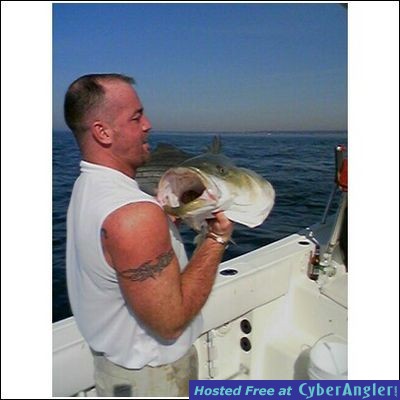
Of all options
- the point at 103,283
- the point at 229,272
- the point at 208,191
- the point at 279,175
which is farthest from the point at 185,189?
the point at 279,175

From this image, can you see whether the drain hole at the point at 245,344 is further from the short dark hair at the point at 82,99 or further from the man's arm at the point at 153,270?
the short dark hair at the point at 82,99

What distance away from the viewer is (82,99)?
0.91m

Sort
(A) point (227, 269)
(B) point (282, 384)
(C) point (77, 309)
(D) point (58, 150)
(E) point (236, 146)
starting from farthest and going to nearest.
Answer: (E) point (236, 146), (A) point (227, 269), (B) point (282, 384), (D) point (58, 150), (C) point (77, 309)

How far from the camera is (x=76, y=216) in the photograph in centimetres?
91

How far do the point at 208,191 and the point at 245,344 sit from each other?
2.75 ft

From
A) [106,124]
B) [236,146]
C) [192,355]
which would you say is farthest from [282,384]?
[236,146]

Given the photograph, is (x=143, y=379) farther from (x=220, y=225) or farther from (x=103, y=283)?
(x=220, y=225)

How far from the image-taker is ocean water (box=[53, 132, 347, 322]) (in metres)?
1.24

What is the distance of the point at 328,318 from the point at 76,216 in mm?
1083

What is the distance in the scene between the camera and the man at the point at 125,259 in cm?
84

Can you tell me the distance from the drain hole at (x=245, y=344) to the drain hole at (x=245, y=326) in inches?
1.1

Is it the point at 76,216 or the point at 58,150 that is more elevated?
the point at 58,150

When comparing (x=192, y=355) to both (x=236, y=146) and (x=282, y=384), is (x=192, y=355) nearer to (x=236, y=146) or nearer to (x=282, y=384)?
(x=282, y=384)

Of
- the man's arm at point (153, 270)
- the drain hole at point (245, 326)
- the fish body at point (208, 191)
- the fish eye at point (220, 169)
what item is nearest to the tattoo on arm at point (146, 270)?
the man's arm at point (153, 270)
